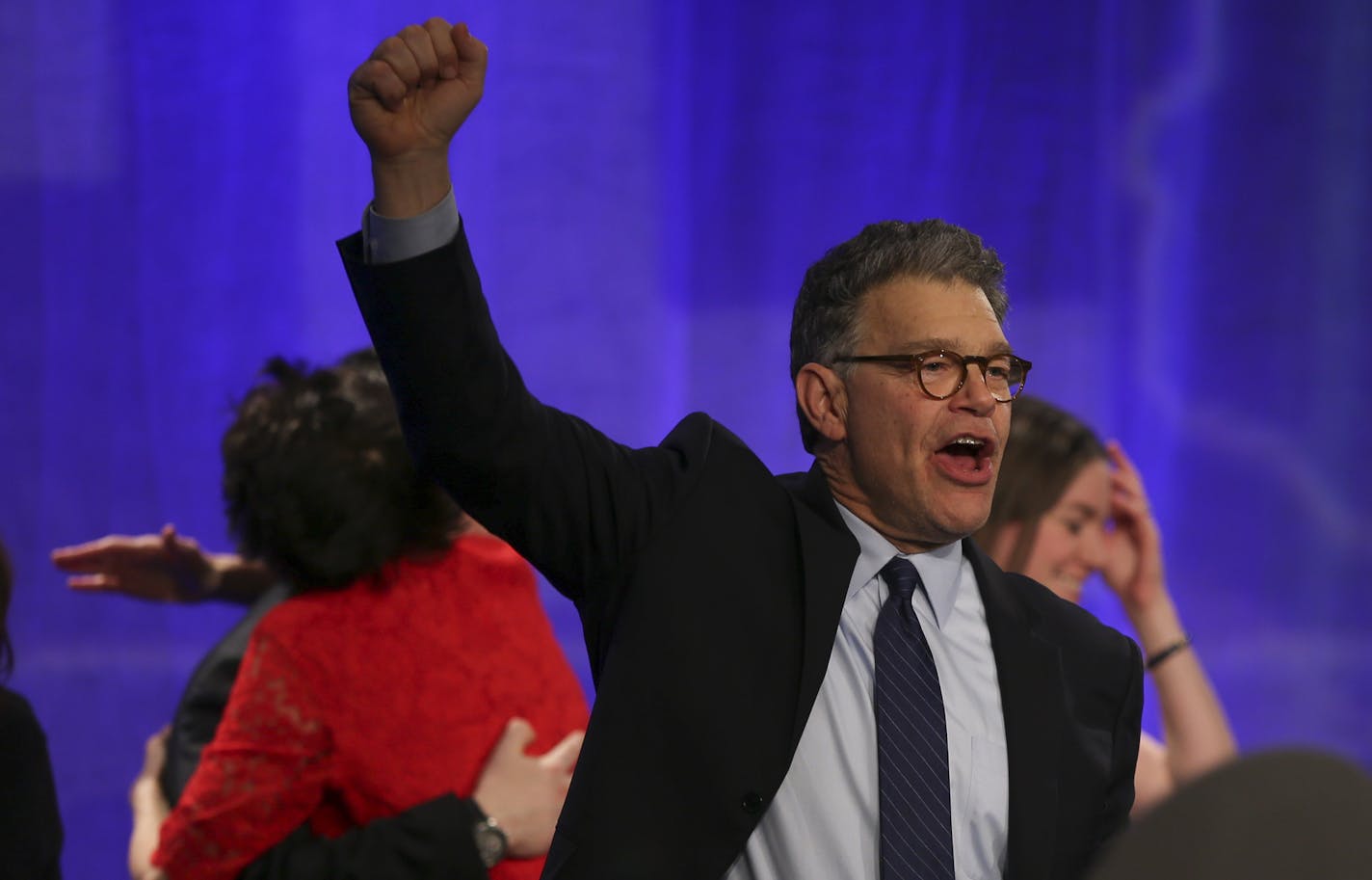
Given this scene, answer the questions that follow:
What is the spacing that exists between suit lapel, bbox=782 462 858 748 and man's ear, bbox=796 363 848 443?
0.06m

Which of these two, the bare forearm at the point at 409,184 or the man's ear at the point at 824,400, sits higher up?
the bare forearm at the point at 409,184

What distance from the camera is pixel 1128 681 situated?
1.56 m

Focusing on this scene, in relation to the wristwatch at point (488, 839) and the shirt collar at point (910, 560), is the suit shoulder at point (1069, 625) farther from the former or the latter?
the wristwatch at point (488, 839)

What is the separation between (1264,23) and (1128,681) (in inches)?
90.5

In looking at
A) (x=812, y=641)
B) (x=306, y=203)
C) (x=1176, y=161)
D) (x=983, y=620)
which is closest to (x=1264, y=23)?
(x=1176, y=161)

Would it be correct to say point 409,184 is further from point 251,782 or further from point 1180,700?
point 1180,700

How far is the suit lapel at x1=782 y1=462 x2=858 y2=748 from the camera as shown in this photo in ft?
4.44

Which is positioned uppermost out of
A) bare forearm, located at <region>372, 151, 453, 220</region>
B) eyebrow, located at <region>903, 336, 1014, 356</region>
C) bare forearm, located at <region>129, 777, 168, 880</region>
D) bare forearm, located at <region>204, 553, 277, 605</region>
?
bare forearm, located at <region>372, 151, 453, 220</region>

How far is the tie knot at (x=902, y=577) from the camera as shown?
148cm

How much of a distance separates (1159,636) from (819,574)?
1.33 metres

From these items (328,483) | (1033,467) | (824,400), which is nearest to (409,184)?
(824,400)

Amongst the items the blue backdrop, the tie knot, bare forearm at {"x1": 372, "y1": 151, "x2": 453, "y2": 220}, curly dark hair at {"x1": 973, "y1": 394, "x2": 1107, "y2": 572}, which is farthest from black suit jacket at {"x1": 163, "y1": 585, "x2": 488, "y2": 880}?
the blue backdrop

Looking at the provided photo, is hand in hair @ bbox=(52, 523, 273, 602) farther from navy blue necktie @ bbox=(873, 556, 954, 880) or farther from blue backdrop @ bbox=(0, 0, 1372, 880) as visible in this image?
navy blue necktie @ bbox=(873, 556, 954, 880)

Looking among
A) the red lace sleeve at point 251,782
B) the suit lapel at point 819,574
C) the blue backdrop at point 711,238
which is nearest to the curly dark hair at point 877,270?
the suit lapel at point 819,574
